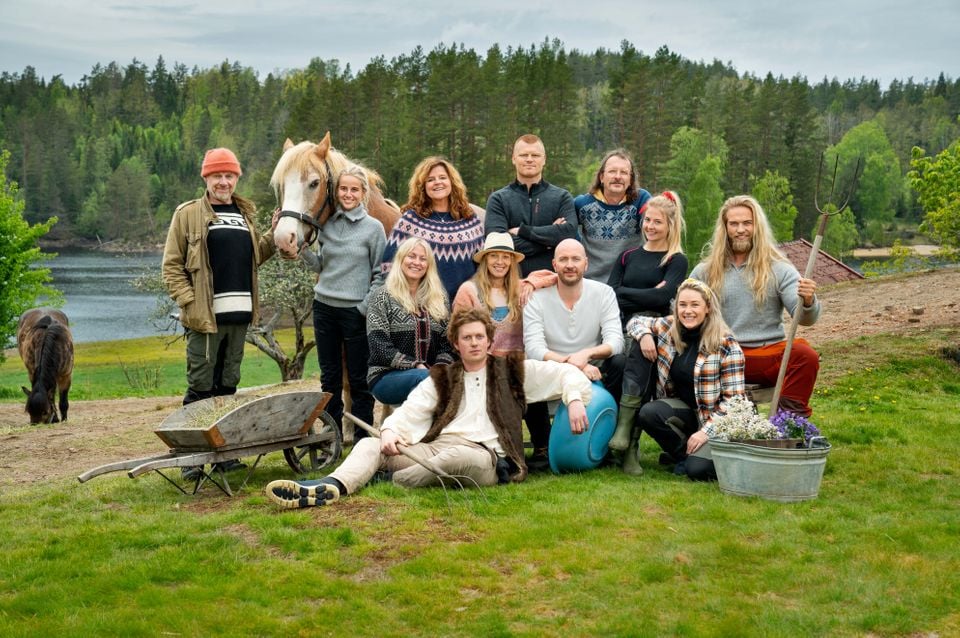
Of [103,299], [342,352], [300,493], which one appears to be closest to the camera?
[300,493]

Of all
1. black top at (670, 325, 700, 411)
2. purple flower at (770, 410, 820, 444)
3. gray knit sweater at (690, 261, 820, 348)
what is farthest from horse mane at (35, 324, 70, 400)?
purple flower at (770, 410, 820, 444)

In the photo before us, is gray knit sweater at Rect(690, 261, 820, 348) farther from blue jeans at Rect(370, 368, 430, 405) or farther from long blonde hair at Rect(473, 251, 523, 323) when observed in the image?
blue jeans at Rect(370, 368, 430, 405)

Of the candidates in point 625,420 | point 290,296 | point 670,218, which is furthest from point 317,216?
point 290,296

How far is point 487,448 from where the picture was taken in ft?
19.1

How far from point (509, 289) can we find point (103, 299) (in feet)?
157

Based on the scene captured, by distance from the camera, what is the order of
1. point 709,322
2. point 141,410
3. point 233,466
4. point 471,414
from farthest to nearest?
point 141,410
point 233,466
point 709,322
point 471,414

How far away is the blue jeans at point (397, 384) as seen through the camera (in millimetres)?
6133

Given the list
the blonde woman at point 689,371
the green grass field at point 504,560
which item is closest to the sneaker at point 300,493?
the green grass field at point 504,560

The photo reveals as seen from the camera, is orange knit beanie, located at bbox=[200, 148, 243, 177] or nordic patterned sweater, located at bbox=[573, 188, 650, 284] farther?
nordic patterned sweater, located at bbox=[573, 188, 650, 284]

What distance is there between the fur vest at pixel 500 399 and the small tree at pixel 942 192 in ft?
41.5

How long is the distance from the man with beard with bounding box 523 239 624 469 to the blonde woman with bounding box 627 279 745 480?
0.18 m

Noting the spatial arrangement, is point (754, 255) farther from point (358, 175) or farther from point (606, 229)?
point (358, 175)

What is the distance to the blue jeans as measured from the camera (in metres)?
6.13

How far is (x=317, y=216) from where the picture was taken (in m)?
6.63
